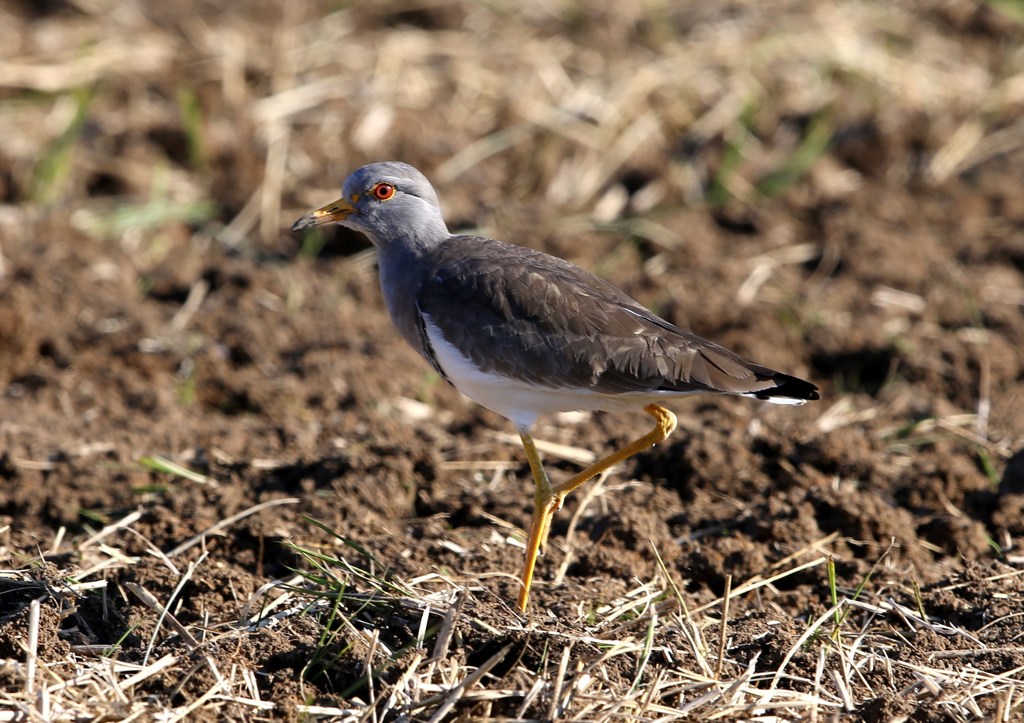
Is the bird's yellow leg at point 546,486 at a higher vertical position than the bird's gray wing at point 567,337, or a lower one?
lower

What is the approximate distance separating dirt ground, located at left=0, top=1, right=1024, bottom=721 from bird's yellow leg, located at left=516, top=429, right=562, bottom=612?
0.17m

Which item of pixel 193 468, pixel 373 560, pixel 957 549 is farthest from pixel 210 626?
pixel 957 549

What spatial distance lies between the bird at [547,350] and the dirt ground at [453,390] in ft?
1.95

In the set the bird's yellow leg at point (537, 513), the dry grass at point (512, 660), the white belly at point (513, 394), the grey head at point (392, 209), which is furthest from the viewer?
the grey head at point (392, 209)

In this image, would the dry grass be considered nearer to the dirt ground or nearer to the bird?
the dirt ground

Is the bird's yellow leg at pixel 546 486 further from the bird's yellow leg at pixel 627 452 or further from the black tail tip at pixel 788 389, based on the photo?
the black tail tip at pixel 788 389

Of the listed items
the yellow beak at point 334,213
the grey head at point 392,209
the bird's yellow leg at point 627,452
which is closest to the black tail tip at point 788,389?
the bird's yellow leg at point 627,452

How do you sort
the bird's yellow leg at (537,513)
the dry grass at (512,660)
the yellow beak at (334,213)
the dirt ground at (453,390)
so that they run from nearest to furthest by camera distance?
the dry grass at (512,660), the dirt ground at (453,390), the bird's yellow leg at (537,513), the yellow beak at (334,213)

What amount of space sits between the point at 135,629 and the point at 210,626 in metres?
0.26

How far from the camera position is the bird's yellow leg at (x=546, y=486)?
482cm

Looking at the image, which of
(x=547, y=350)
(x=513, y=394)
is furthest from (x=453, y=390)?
(x=547, y=350)

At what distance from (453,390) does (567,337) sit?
215 centimetres

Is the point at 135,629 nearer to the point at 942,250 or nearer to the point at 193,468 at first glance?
the point at 193,468

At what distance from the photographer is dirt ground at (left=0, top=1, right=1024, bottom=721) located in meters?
4.52
